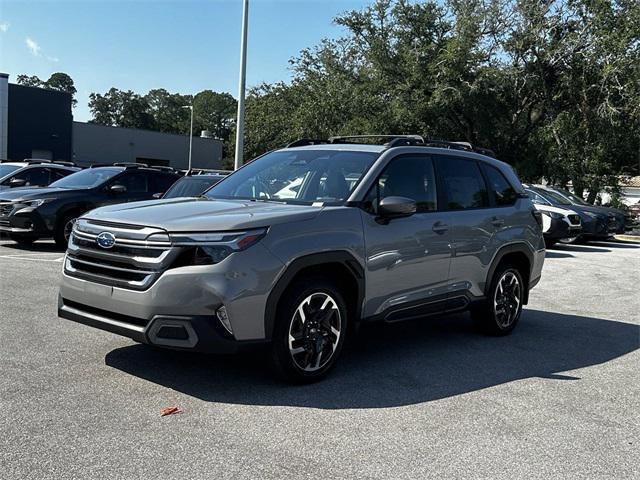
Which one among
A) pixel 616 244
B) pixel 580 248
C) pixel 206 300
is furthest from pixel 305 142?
pixel 616 244

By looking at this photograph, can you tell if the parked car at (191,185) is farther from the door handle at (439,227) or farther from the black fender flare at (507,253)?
the door handle at (439,227)

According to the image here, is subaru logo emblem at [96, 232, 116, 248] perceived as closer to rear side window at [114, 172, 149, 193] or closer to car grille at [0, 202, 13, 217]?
car grille at [0, 202, 13, 217]

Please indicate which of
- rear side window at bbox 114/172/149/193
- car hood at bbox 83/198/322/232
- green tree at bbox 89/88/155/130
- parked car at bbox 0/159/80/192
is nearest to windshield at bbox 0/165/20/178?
parked car at bbox 0/159/80/192

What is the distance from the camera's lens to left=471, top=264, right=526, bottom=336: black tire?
6707mm

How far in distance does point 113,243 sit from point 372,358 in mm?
2460

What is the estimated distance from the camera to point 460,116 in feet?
91.1

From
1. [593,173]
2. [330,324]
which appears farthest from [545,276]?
[593,173]

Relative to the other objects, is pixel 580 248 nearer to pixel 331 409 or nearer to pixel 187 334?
pixel 331 409

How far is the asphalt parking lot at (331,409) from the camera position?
3.54m

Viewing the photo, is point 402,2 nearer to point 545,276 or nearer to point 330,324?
point 545,276

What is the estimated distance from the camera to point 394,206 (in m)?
5.10

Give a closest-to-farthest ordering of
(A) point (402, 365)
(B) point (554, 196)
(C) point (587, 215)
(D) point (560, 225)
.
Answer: (A) point (402, 365)
(D) point (560, 225)
(C) point (587, 215)
(B) point (554, 196)

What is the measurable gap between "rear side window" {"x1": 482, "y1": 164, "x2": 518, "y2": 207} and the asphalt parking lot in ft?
4.82

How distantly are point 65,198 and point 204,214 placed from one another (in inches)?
321
